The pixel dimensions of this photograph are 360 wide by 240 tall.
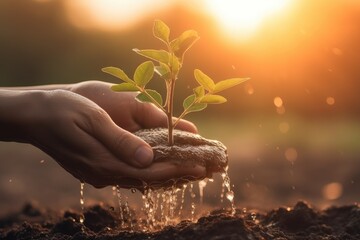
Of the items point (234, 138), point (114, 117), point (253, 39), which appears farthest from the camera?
point (253, 39)

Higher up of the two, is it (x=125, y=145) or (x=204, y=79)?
(x=204, y=79)

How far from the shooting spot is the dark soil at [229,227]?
2.97 meters

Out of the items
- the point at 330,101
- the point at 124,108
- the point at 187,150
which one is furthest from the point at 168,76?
the point at 330,101

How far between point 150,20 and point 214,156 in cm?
1565

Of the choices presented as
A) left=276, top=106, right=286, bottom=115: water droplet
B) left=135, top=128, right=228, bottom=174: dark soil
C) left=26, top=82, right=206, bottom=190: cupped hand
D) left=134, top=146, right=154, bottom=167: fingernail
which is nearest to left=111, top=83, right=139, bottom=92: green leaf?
left=26, top=82, right=206, bottom=190: cupped hand

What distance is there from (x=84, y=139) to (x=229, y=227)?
90 centimetres

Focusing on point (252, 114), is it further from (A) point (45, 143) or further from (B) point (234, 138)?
(A) point (45, 143)

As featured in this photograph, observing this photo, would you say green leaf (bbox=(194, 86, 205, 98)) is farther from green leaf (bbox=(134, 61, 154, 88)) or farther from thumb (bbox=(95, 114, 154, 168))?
thumb (bbox=(95, 114, 154, 168))

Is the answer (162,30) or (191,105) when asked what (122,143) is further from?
(162,30)

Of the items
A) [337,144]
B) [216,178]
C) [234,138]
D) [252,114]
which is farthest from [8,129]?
[252,114]

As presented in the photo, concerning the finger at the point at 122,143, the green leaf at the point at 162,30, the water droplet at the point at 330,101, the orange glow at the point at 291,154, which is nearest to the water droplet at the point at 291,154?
the orange glow at the point at 291,154

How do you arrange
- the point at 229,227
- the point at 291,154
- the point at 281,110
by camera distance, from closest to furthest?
the point at 229,227 < the point at 291,154 < the point at 281,110

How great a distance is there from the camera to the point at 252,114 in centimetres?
1762

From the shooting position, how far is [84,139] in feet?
10.2
